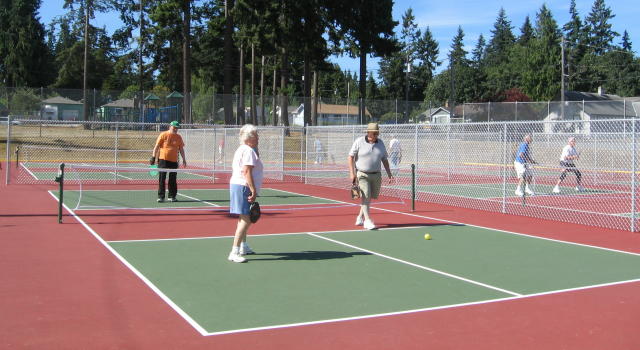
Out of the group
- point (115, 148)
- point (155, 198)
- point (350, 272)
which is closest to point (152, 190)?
point (155, 198)

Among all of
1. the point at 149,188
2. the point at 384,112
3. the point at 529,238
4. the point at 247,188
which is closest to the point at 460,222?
the point at 529,238

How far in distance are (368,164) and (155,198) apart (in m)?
7.35

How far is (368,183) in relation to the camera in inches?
429

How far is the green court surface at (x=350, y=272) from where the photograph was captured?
5.90 m

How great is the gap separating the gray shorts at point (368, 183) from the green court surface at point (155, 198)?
15.3 feet

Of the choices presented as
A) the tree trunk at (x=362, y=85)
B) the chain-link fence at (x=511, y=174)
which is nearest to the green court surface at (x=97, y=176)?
the chain-link fence at (x=511, y=174)

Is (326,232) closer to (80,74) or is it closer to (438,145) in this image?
(438,145)

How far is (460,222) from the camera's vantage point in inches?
490

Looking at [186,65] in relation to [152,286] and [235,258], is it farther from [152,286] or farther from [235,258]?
[152,286]

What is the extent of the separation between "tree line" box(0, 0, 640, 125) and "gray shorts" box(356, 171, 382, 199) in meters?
24.7

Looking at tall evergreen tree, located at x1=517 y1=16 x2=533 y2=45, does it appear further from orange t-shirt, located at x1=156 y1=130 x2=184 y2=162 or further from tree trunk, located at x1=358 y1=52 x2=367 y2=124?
orange t-shirt, located at x1=156 y1=130 x2=184 y2=162

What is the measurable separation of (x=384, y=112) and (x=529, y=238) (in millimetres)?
27138

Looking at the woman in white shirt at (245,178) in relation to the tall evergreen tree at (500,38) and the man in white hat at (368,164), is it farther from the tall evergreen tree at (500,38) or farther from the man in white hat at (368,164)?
the tall evergreen tree at (500,38)

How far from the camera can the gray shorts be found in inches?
429
